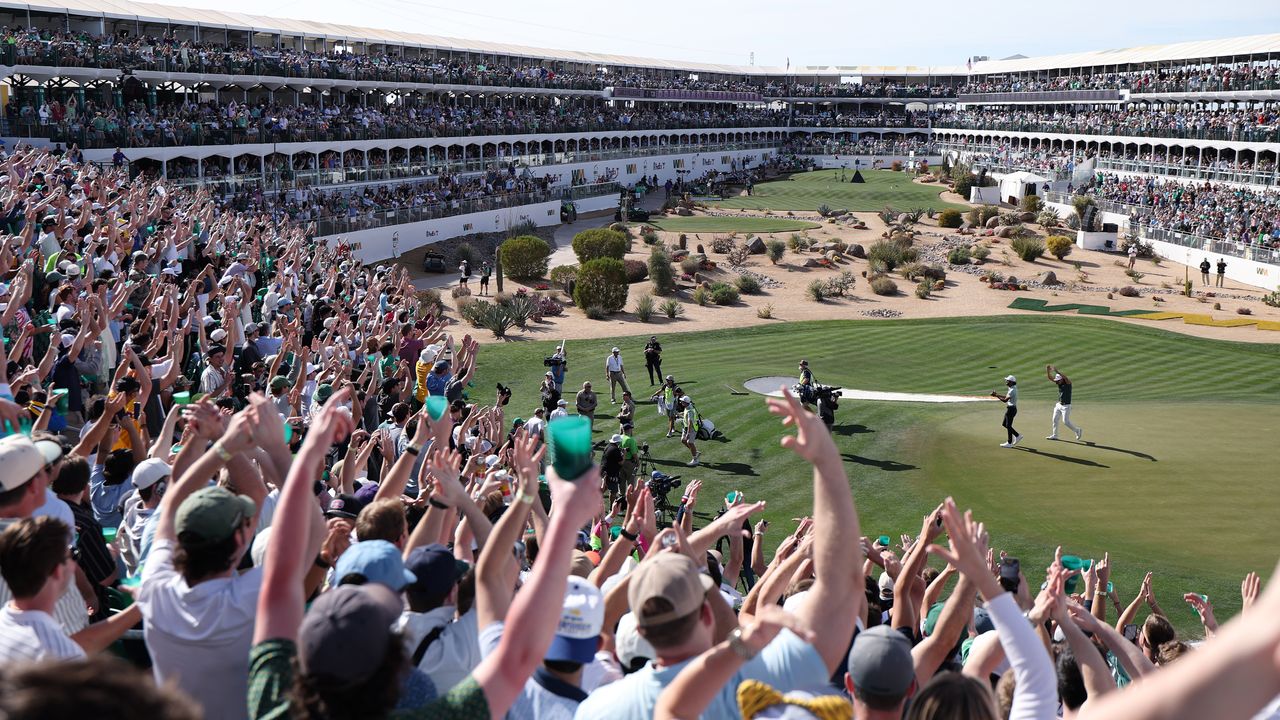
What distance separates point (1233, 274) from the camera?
156 feet

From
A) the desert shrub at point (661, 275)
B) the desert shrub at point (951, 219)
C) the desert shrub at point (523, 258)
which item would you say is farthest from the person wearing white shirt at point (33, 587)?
the desert shrub at point (951, 219)

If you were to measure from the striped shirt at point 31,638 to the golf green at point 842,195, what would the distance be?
71.6m

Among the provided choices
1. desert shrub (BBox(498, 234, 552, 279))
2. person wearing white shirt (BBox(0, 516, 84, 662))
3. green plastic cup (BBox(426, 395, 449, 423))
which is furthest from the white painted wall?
person wearing white shirt (BBox(0, 516, 84, 662))

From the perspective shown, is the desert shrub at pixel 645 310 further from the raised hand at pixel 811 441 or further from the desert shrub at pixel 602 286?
the raised hand at pixel 811 441

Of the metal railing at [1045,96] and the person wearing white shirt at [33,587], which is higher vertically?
the metal railing at [1045,96]

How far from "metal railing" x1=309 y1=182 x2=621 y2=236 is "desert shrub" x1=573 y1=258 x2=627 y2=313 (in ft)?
35.8

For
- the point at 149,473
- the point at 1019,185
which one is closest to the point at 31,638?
the point at 149,473

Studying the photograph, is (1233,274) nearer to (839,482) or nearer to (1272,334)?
(1272,334)

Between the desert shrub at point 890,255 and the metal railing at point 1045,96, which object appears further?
the metal railing at point 1045,96

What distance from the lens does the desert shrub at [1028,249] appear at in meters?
53.1

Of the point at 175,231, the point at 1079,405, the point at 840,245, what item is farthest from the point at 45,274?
the point at 840,245

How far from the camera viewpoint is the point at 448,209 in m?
54.7

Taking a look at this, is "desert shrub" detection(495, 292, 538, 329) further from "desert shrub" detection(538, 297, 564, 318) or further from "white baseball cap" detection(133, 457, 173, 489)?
"white baseball cap" detection(133, 457, 173, 489)

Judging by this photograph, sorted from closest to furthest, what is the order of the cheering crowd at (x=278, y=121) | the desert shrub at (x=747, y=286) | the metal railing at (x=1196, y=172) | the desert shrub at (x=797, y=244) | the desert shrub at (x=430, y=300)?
1. the cheering crowd at (x=278, y=121)
2. the desert shrub at (x=430, y=300)
3. the desert shrub at (x=747, y=286)
4. the metal railing at (x=1196, y=172)
5. the desert shrub at (x=797, y=244)
